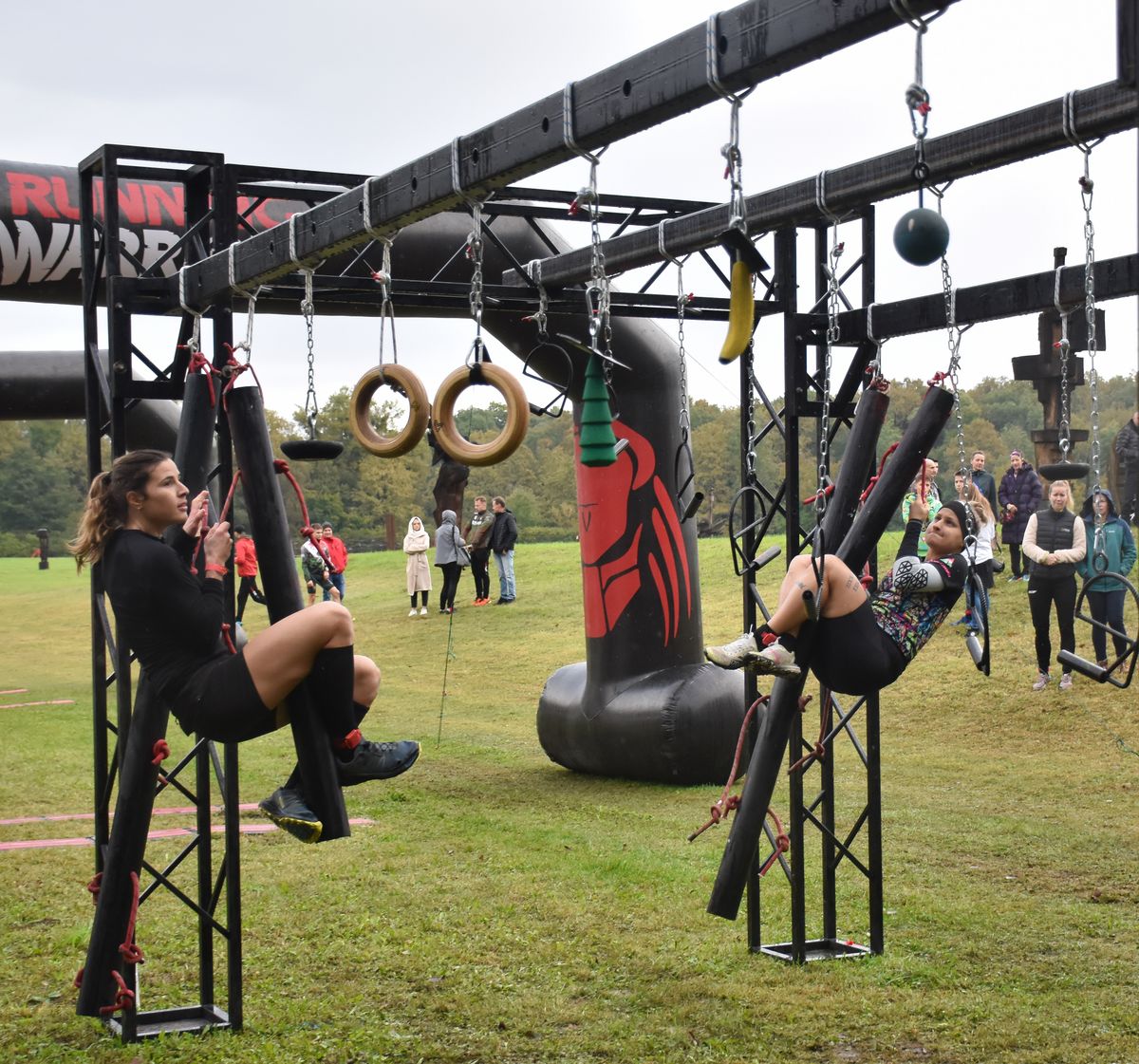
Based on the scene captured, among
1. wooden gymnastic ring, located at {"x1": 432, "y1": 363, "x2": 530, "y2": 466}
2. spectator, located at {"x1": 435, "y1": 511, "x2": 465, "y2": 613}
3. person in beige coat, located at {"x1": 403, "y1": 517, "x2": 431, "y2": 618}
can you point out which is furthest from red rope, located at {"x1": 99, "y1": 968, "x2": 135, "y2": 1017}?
person in beige coat, located at {"x1": 403, "y1": 517, "x2": 431, "y2": 618}

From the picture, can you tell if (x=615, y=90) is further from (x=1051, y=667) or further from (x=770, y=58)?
(x=1051, y=667)

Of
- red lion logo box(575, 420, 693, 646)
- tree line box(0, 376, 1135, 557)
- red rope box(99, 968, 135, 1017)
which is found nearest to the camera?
red rope box(99, 968, 135, 1017)

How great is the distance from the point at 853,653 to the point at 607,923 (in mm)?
2419

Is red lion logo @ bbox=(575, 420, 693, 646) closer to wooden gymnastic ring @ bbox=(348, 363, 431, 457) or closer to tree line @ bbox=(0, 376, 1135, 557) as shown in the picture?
wooden gymnastic ring @ bbox=(348, 363, 431, 457)

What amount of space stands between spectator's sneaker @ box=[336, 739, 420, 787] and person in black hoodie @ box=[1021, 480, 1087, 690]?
5125 mm

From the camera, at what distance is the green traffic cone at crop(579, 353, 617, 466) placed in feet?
16.2

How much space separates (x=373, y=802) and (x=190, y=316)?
529 cm

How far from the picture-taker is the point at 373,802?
10.7m

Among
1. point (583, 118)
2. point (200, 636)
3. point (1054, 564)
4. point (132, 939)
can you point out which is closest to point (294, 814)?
point (200, 636)

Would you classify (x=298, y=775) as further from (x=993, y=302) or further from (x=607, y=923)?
(x=993, y=302)

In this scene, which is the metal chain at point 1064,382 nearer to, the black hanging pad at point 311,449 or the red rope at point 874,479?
the red rope at point 874,479

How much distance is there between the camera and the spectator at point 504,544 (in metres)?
22.0

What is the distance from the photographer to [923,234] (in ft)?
12.4

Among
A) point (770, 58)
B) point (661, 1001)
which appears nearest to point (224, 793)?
point (661, 1001)
